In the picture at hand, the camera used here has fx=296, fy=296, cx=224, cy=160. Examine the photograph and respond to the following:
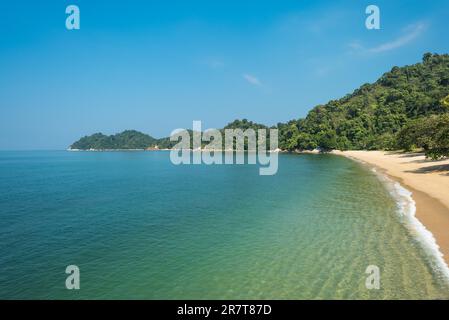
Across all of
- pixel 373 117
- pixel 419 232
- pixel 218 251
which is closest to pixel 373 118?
pixel 373 117

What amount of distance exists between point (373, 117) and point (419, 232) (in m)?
151

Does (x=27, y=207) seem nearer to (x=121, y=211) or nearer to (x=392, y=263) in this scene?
(x=121, y=211)

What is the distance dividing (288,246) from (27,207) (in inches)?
1064

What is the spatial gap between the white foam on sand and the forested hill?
91.3 m

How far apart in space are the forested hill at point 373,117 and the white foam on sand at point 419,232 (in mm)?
91337

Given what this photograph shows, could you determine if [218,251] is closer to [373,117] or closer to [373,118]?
[373,118]

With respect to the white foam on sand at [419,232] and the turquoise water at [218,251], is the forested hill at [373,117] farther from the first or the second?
the turquoise water at [218,251]

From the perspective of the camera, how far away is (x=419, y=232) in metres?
17.3

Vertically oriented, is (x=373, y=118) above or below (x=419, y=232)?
above

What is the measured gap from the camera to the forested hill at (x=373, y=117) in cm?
12875

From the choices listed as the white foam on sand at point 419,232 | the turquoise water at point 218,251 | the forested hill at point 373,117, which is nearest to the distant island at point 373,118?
the forested hill at point 373,117

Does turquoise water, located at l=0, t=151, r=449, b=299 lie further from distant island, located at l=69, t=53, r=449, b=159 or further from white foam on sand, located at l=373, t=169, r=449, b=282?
distant island, located at l=69, t=53, r=449, b=159

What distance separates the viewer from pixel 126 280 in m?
12.5

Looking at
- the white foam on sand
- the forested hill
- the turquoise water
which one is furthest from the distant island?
the turquoise water
